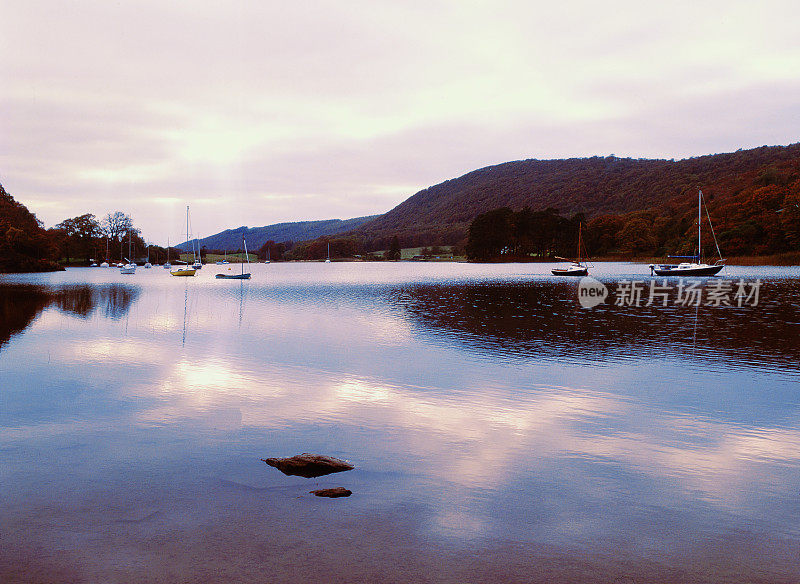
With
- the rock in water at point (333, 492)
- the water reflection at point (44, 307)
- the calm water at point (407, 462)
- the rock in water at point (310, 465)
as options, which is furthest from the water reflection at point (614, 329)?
the water reflection at point (44, 307)

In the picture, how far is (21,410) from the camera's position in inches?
593

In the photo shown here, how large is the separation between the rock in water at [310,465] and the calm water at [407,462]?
29 centimetres

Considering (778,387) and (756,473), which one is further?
(778,387)

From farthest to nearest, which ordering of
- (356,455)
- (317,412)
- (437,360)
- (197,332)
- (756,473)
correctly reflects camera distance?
(197,332) → (437,360) → (317,412) → (356,455) → (756,473)

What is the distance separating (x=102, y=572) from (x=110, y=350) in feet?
67.4

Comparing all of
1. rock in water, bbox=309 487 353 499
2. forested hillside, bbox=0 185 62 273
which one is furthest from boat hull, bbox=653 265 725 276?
forested hillside, bbox=0 185 62 273

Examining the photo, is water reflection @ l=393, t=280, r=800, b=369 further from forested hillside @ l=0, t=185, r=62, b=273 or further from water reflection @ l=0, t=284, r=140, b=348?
forested hillside @ l=0, t=185, r=62, b=273

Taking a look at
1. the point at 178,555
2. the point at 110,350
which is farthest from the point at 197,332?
the point at 178,555

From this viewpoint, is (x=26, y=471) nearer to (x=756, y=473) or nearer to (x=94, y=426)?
(x=94, y=426)

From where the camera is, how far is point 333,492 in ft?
31.0

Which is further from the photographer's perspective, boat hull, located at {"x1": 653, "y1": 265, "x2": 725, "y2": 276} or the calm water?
boat hull, located at {"x1": 653, "y1": 265, "x2": 725, "y2": 276}

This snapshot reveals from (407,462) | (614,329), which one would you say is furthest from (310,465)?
(614,329)

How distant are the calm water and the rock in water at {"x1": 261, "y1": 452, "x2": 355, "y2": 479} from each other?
29 centimetres

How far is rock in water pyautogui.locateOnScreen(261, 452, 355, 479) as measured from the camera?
10.4 metres
